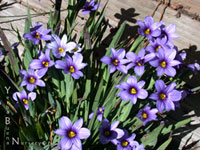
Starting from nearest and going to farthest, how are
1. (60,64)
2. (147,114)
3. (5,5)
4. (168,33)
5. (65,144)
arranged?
(65,144) → (60,64) → (147,114) → (168,33) → (5,5)

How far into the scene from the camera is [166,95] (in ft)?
4.65

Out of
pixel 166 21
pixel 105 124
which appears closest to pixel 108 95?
pixel 105 124

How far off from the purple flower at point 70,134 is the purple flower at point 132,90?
11.0 inches

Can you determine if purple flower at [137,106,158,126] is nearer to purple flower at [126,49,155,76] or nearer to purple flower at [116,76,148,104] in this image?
purple flower at [116,76,148,104]

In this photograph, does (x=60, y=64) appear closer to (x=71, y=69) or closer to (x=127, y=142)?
(x=71, y=69)

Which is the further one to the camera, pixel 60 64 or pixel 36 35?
pixel 36 35

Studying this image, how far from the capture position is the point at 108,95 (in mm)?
1590

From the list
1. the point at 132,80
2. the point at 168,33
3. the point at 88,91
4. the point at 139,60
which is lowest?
the point at 88,91

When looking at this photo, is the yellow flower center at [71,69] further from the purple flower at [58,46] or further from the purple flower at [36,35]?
the purple flower at [36,35]

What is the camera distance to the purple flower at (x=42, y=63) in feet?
4.53

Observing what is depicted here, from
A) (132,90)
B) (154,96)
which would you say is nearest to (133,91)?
(132,90)

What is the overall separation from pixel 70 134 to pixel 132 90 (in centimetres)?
41

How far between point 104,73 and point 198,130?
821 millimetres

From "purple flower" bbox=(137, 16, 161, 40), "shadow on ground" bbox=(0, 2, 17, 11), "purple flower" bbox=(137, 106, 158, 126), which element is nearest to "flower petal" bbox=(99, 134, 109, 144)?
"purple flower" bbox=(137, 106, 158, 126)
